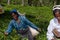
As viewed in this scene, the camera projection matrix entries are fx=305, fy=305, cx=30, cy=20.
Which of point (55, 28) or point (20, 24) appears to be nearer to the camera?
point (55, 28)

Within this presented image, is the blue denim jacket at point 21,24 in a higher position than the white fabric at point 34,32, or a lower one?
higher

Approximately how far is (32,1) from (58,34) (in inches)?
645

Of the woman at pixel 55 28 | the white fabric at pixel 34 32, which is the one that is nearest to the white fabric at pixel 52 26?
the woman at pixel 55 28

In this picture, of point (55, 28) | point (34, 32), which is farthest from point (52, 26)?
point (34, 32)

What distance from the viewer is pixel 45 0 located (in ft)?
79.1

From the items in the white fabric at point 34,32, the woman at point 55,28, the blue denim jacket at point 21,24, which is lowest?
the white fabric at point 34,32

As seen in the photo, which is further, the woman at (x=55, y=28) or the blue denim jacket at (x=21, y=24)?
the blue denim jacket at (x=21, y=24)

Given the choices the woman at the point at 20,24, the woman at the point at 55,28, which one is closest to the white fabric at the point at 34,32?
the woman at the point at 20,24

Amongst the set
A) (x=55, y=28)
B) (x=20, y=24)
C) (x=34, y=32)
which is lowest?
(x=34, y=32)

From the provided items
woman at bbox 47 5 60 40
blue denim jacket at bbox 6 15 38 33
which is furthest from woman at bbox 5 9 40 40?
woman at bbox 47 5 60 40

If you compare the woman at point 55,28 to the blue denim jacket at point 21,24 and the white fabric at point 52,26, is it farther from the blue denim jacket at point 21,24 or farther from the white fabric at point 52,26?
the blue denim jacket at point 21,24

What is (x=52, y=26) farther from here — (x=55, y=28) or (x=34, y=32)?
(x=34, y=32)

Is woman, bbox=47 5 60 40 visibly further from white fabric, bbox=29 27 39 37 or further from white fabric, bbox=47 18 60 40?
white fabric, bbox=29 27 39 37

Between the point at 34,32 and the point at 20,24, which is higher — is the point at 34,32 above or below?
below
